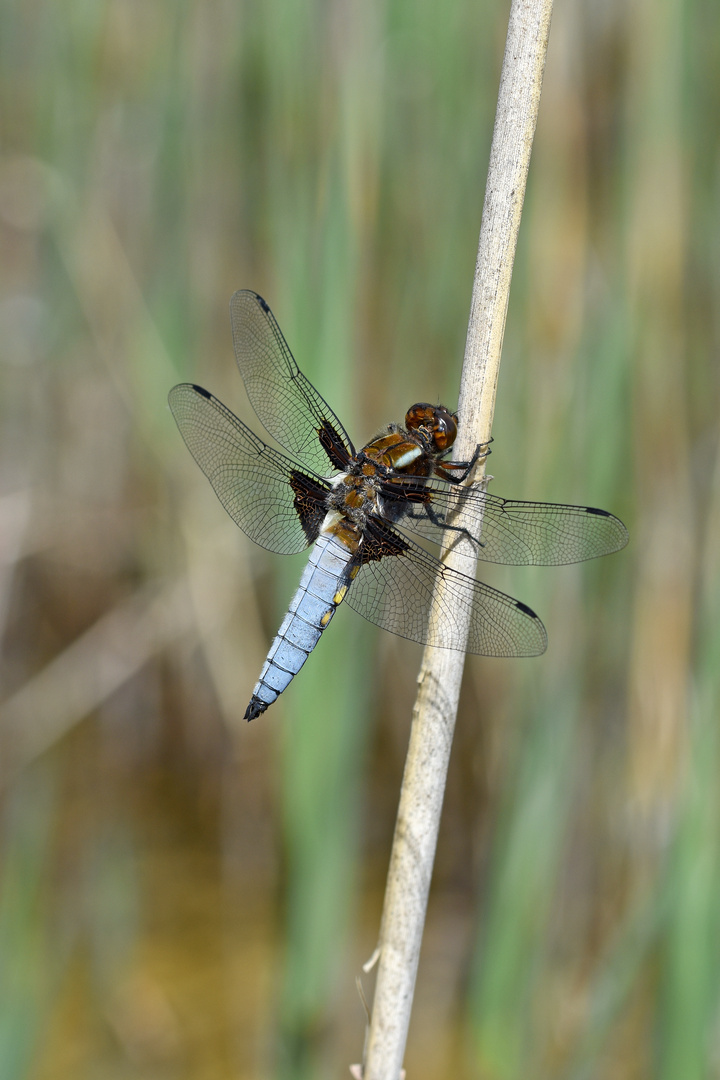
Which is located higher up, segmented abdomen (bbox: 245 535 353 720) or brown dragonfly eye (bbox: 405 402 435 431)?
brown dragonfly eye (bbox: 405 402 435 431)

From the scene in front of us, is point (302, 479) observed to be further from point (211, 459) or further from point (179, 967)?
point (179, 967)

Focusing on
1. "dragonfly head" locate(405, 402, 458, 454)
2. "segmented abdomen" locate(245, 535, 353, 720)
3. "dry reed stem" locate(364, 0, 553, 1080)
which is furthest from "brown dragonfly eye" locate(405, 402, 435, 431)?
"dry reed stem" locate(364, 0, 553, 1080)

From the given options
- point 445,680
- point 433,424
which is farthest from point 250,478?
point 445,680

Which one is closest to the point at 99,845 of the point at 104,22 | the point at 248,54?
the point at 248,54

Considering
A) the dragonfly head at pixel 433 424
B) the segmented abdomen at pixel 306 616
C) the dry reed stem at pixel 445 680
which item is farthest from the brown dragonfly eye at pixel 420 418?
the dry reed stem at pixel 445 680

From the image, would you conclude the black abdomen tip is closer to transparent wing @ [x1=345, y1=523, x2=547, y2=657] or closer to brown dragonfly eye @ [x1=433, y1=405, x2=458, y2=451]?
transparent wing @ [x1=345, y1=523, x2=547, y2=657]

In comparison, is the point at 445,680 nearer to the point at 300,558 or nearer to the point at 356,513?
the point at 356,513

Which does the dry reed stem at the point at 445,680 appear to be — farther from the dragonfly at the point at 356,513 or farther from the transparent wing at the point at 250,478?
the transparent wing at the point at 250,478
